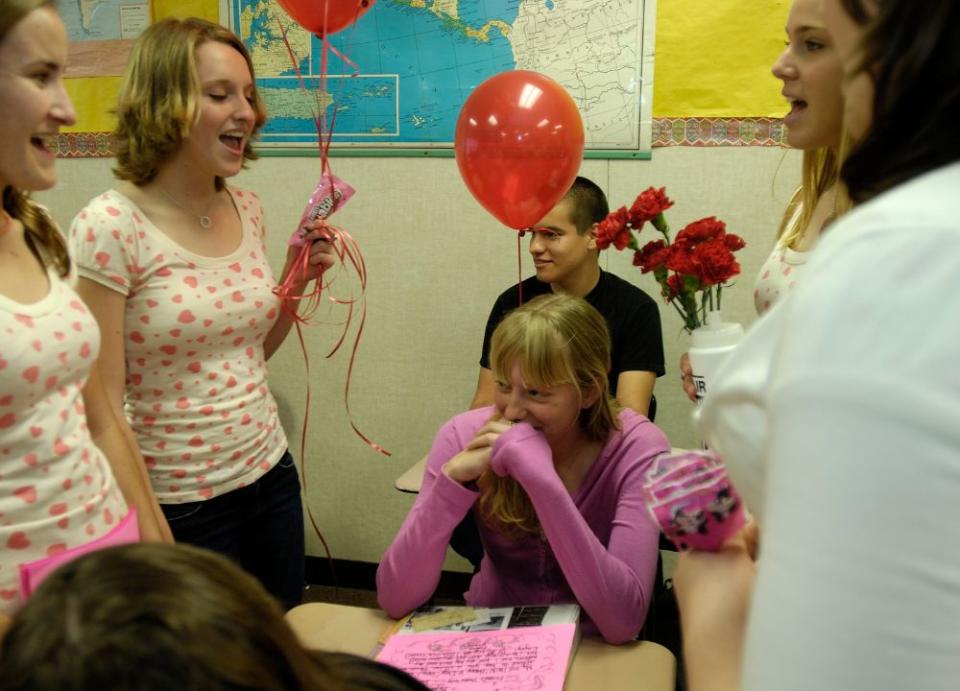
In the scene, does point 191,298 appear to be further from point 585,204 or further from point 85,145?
point 85,145

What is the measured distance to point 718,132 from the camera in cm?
278

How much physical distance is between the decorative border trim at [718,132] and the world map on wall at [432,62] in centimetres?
9

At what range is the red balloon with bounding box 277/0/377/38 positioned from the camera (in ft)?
6.82

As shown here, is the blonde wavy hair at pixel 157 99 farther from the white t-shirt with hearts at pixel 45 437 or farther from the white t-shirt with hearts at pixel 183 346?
the white t-shirt with hearts at pixel 45 437

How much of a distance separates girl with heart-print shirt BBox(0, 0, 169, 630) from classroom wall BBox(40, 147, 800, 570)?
5.67 ft

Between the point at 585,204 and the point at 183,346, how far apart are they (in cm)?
135

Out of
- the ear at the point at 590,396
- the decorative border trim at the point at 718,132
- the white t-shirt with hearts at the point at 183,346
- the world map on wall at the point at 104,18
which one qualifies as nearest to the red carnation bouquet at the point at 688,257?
the ear at the point at 590,396

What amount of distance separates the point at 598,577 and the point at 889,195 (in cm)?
116

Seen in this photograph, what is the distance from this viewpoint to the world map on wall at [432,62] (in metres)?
2.80

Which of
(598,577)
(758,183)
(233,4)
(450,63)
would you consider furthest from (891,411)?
(233,4)

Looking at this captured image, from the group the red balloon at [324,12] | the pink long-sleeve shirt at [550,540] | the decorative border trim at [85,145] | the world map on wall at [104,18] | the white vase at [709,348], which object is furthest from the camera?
the decorative border trim at [85,145]

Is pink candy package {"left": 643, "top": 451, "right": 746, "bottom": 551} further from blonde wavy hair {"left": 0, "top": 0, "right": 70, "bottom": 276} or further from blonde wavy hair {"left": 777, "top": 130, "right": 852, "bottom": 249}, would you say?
blonde wavy hair {"left": 0, "top": 0, "right": 70, "bottom": 276}

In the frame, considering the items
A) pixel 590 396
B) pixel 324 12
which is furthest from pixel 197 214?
pixel 590 396

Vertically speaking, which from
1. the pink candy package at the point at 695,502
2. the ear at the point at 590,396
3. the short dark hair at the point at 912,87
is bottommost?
the ear at the point at 590,396
